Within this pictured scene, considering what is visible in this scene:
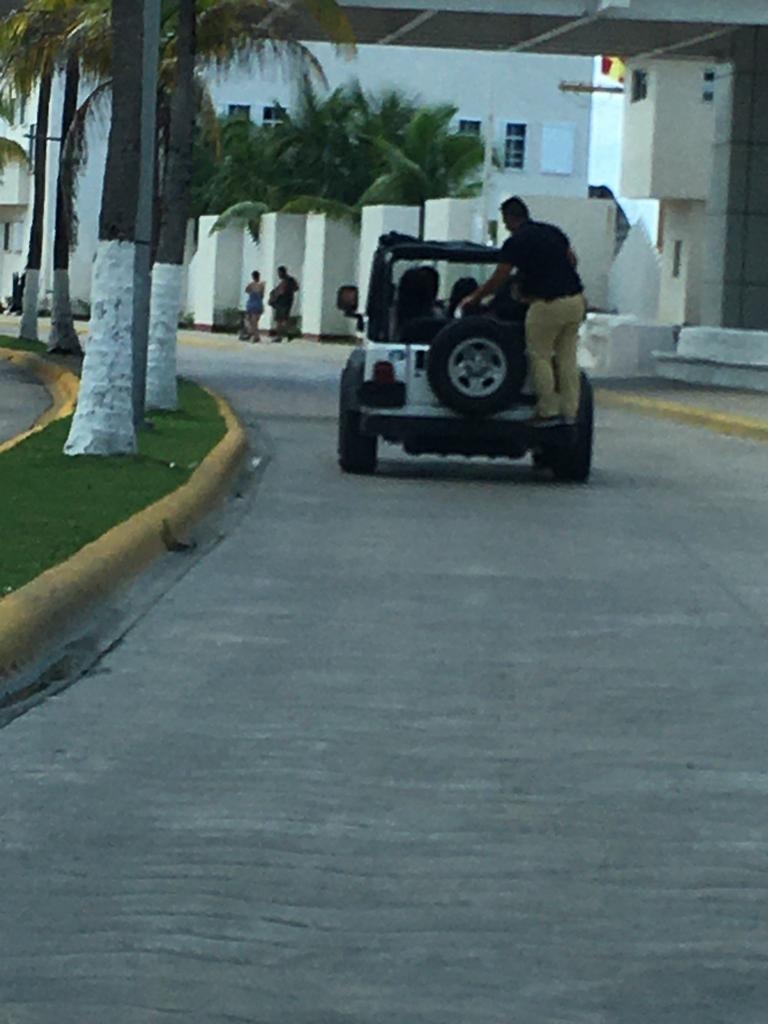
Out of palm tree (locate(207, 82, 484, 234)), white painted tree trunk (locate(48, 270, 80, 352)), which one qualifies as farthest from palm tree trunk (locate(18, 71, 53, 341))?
palm tree (locate(207, 82, 484, 234))

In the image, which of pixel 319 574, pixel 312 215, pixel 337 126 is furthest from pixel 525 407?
pixel 337 126

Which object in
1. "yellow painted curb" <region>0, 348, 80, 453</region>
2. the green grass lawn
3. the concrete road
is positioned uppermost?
the green grass lawn

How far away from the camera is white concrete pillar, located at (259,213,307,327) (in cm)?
6531

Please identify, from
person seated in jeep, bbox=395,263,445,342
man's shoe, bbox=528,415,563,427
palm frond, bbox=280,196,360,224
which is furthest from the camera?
palm frond, bbox=280,196,360,224

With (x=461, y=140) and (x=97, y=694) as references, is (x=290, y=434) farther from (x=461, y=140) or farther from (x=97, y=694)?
(x=461, y=140)

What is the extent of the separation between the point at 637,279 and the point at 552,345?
40907 millimetres

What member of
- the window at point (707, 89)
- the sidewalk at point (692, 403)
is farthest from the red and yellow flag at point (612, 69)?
the sidewalk at point (692, 403)

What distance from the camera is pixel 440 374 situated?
18.3 meters

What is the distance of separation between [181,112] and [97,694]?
16126 mm

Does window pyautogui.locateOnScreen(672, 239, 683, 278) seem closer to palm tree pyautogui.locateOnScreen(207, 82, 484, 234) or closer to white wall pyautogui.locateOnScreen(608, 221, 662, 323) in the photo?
white wall pyautogui.locateOnScreen(608, 221, 662, 323)

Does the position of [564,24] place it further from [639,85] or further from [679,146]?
[639,85]

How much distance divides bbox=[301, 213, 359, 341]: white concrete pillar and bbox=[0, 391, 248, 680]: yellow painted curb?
45288 mm

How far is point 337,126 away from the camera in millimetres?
68812

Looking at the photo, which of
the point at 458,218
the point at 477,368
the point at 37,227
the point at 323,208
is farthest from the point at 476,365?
the point at 323,208
